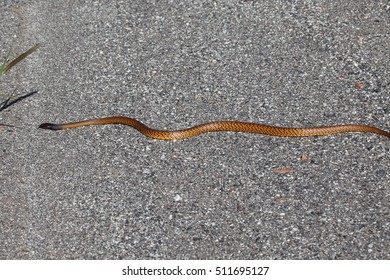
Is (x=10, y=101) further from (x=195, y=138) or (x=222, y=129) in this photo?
(x=222, y=129)

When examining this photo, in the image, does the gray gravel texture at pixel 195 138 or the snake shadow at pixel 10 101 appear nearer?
the gray gravel texture at pixel 195 138

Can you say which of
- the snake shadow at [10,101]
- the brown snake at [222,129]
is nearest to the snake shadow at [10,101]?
the snake shadow at [10,101]

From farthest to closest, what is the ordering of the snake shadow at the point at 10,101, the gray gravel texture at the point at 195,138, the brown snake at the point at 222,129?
the snake shadow at the point at 10,101
the brown snake at the point at 222,129
the gray gravel texture at the point at 195,138

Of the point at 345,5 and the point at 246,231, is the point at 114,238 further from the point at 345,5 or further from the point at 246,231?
the point at 345,5

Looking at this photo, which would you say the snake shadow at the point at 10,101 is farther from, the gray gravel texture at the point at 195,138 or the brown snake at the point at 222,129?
the brown snake at the point at 222,129

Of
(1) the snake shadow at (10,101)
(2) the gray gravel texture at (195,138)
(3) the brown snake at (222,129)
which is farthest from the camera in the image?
(1) the snake shadow at (10,101)

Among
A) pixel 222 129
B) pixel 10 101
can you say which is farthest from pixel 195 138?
pixel 10 101

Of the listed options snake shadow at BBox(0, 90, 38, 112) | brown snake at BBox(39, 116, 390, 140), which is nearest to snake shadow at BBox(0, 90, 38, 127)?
snake shadow at BBox(0, 90, 38, 112)

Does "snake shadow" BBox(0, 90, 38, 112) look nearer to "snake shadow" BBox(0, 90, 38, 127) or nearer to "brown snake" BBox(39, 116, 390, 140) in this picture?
"snake shadow" BBox(0, 90, 38, 127)

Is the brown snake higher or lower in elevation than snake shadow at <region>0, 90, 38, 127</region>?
higher
